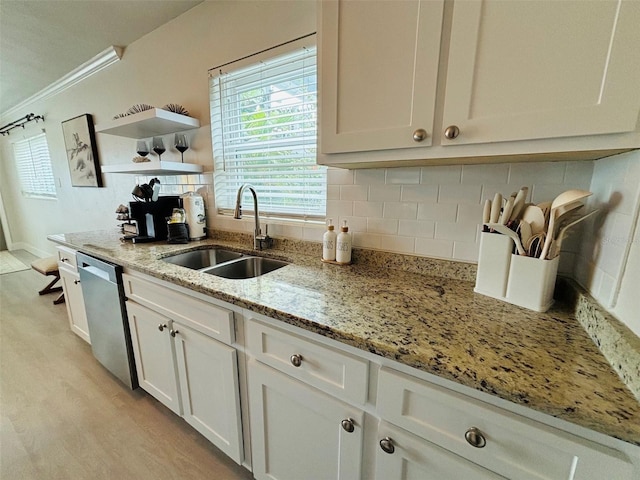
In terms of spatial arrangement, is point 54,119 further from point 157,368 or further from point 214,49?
point 157,368

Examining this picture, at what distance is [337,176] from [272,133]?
56cm

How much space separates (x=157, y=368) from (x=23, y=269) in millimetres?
4665

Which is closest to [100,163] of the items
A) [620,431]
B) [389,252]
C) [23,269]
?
[23,269]

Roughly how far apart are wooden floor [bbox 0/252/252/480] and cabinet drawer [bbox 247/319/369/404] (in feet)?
2.67

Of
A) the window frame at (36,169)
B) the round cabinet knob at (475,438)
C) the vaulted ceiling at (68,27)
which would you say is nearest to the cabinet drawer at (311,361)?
the round cabinet knob at (475,438)

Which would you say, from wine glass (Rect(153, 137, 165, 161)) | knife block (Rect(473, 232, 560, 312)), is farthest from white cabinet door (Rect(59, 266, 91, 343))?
knife block (Rect(473, 232, 560, 312))

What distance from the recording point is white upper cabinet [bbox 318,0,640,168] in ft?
1.90

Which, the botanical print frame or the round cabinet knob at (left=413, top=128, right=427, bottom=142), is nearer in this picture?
the round cabinet knob at (left=413, top=128, right=427, bottom=142)

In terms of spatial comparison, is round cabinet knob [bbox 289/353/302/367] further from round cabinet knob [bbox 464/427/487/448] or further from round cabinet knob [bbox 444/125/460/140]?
round cabinet knob [bbox 444/125/460/140]

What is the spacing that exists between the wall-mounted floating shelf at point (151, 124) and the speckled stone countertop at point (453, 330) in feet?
3.38

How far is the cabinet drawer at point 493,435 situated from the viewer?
46cm

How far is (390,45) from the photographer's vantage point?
0.82 m

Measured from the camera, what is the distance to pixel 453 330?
70 cm

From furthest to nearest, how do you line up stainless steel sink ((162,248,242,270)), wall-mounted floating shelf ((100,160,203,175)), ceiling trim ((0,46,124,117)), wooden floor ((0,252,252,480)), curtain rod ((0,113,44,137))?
curtain rod ((0,113,44,137)), ceiling trim ((0,46,124,117)), wall-mounted floating shelf ((100,160,203,175)), stainless steel sink ((162,248,242,270)), wooden floor ((0,252,252,480))
